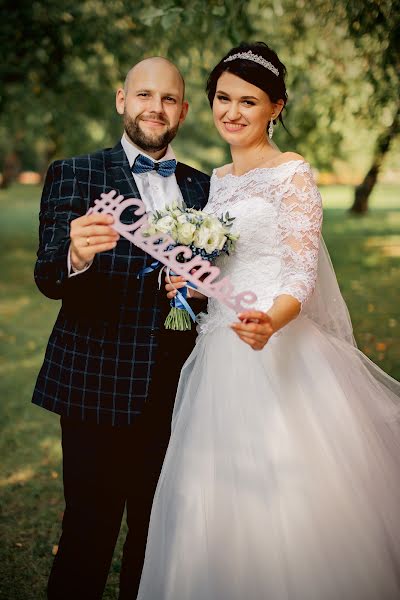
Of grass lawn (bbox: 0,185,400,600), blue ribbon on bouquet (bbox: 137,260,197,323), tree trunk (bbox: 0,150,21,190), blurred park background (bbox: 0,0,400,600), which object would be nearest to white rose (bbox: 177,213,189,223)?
blue ribbon on bouquet (bbox: 137,260,197,323)

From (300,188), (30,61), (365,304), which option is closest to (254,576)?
(300,188)

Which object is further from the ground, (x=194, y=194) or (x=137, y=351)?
(x=194, y=194)

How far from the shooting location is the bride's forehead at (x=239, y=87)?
2.75 meters

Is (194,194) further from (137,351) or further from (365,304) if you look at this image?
(365,304)

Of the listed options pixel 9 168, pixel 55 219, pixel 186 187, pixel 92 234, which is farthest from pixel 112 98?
pixel 9 168

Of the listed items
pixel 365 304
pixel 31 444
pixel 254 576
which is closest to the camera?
pixel 254 576

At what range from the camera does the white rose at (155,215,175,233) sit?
243 centimetres

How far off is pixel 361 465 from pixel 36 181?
54123 millimetres

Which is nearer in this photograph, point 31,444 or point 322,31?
point 31,444

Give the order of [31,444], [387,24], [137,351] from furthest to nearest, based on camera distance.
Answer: [31,444], [387,24], [137,351]

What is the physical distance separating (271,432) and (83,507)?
→ 39.5 inches

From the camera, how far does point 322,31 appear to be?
22.0 feet

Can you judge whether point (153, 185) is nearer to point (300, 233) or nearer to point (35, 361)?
point (300, 233)

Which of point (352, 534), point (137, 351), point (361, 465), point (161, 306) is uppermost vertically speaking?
point (161, 306)
